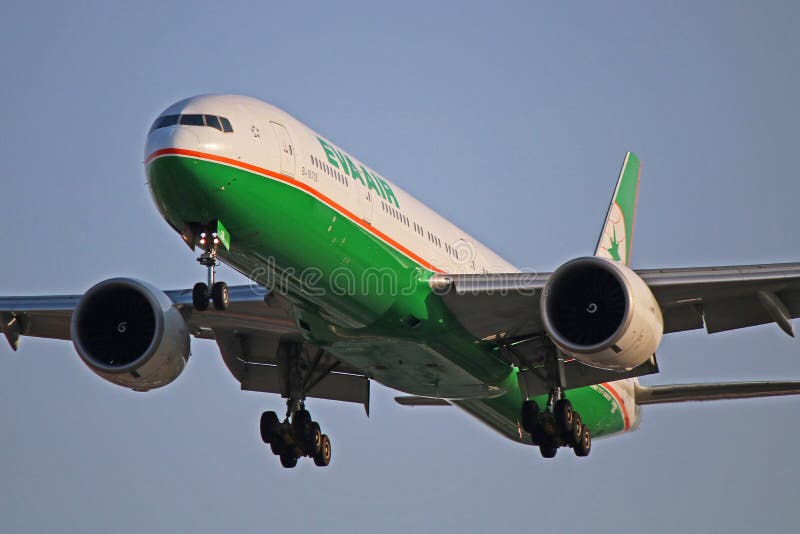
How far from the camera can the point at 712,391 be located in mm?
31781

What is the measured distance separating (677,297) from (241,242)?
30.7 feet

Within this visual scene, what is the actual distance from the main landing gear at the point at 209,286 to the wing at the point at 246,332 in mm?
4066

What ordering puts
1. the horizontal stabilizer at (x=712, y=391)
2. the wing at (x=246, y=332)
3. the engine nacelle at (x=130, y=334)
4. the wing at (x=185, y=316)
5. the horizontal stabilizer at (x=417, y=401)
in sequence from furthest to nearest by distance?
the horizontal stabilizer at (x=417, y=401)
the horizontal stabilizer at (x=712, y=391)
the wing at (x=246, y=332)
the wing at (x=185, y=316)
the engine nacelle at (x=130, y=334)

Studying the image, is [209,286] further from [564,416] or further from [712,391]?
[712,391]

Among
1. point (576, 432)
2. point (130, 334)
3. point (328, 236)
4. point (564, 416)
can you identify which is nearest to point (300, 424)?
point (130, 334)

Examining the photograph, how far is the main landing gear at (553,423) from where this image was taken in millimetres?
30250

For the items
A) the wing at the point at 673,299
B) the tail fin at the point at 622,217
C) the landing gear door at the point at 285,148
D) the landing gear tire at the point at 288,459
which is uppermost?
the tail fin at the point at 622,217

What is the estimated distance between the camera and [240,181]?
2375 cm

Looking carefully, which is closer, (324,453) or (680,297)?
(680,297)

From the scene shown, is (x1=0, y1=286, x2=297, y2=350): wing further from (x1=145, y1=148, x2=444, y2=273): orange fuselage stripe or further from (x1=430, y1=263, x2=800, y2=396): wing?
(x1=430, y1=263, x2=800, y2=396): wing

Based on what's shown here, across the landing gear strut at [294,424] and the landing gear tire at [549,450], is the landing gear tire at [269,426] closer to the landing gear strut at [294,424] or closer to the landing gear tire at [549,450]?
the landing gear strut at [294,424]

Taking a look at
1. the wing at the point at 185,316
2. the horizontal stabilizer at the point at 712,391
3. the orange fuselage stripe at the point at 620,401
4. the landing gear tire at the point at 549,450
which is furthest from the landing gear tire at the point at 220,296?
the horizontal stabilizer at the point at 712,391

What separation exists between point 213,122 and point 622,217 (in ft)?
62.5

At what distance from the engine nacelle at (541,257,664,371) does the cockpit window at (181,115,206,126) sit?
A: 7624 mm
